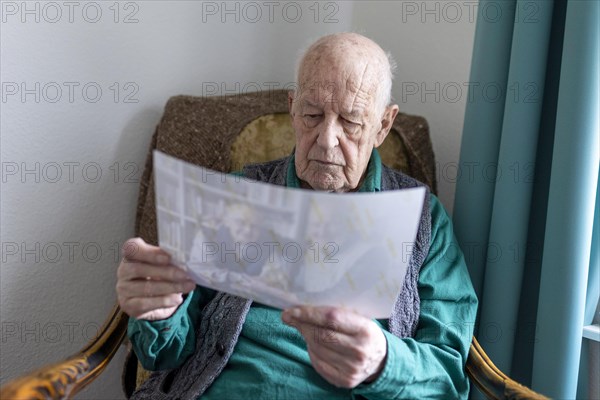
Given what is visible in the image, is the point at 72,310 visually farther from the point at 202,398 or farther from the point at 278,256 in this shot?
the point at 278,256

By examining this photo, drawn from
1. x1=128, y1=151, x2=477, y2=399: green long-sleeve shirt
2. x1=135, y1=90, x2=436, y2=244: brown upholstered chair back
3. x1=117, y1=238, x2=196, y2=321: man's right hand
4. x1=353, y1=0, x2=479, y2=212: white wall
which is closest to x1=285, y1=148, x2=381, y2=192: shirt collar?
x1=128, y1=151, x2=477, y2=399: green long-sleeve shirt

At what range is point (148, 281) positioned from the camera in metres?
0.98

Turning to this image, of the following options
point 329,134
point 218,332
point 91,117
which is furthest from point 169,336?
point 91,117

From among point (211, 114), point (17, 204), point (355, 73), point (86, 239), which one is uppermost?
point (355, 73)

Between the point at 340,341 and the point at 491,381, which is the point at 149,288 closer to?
the point at 340,341

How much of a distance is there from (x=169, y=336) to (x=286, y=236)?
371 mm

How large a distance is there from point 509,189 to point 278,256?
64cm

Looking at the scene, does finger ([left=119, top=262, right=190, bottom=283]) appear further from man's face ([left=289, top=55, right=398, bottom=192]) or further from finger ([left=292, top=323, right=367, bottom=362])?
man's face ([left=289, top=55, right=398, bottom=192])

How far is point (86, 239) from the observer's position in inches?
61.9

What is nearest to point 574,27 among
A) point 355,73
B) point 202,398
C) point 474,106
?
point 474,106

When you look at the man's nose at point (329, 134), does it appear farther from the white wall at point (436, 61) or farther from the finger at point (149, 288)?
the white wall at point (436, 61)

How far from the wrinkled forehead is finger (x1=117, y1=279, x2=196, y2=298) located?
428 millimetres

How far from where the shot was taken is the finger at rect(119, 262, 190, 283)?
93cm

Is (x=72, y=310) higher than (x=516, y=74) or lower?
lower
